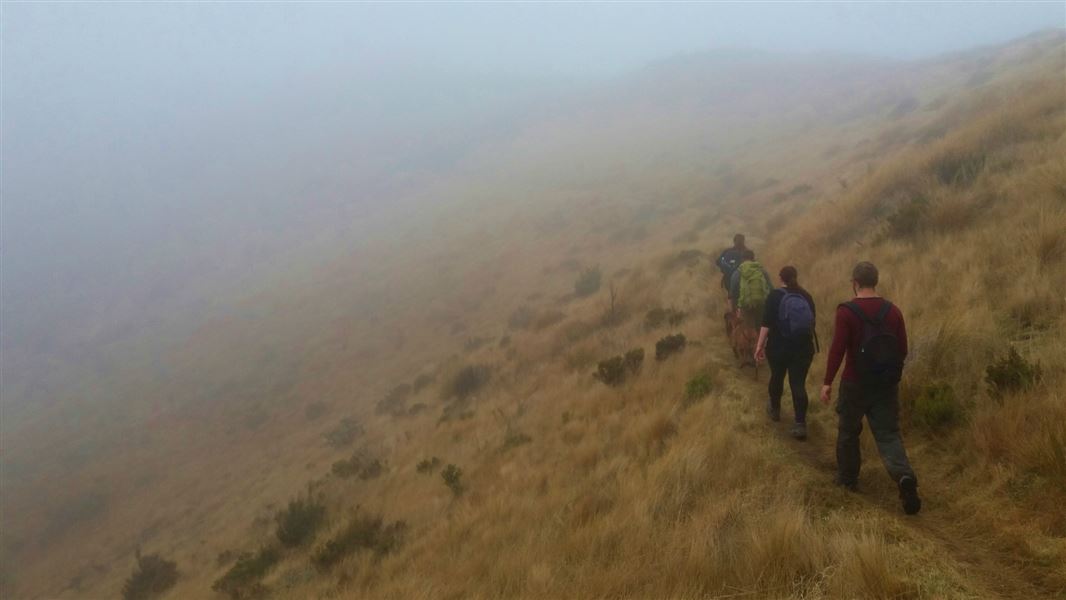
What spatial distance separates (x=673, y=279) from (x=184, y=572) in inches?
531

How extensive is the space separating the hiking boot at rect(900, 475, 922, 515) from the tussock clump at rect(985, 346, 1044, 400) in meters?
1.40

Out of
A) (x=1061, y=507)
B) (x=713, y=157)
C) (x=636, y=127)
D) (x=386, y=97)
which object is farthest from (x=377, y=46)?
(x=1061, y=507)

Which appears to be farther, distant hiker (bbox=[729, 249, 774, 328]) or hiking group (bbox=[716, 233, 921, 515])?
distant hiker (bbox=[729, 249, 774, 328])

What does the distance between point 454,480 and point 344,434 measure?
9524 millimetres

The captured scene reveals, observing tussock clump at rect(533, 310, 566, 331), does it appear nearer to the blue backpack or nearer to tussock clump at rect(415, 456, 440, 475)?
tussock clump at rect(415, 456, 440, 475)

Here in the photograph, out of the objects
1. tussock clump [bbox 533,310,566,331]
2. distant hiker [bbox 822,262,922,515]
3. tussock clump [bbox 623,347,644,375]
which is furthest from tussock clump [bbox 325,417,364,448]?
distant hiker [bbox 822,262,922,515]

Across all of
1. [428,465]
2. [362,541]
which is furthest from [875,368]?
[428,465]

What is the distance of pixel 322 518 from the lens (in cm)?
930

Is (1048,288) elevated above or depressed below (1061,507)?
above

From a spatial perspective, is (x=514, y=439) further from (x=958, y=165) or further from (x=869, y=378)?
(x=958, y=165)

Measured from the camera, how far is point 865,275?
162 inches

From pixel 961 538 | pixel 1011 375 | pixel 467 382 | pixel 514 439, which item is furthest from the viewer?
pixel 467 382

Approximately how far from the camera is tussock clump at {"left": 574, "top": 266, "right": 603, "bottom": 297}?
2050 cm

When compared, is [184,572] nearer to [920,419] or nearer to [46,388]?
[920,419]
